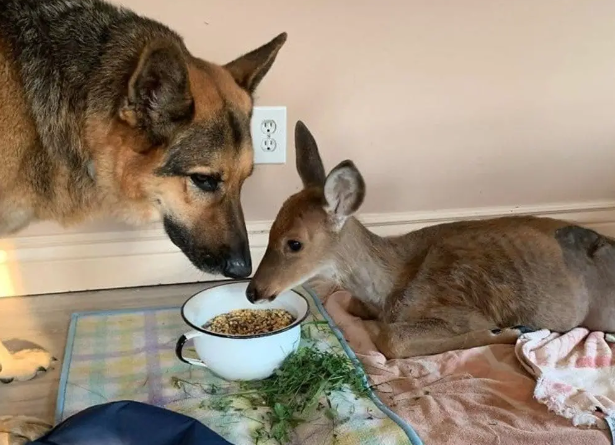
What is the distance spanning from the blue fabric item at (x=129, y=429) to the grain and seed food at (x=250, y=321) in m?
0.32

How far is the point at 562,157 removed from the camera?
255cm

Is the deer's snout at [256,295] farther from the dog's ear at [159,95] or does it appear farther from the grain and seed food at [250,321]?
the dog's ear at [159,95]

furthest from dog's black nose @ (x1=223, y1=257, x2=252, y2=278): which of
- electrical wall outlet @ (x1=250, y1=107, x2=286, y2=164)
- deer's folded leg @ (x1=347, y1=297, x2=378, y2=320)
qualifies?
electrical wall outlet @ (x1=250, y1=107, x2=286, y2=164)

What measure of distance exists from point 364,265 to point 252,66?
67cm

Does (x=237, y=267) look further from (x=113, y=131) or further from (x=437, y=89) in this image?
(x=437, y=89)

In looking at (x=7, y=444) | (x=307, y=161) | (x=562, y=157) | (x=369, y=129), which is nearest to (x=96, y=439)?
(x=7, y=444)

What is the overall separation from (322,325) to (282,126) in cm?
72

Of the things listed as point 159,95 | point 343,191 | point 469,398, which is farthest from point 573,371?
point 159,95

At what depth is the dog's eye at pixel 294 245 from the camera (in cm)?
184

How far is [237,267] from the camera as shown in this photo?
5.12 feet

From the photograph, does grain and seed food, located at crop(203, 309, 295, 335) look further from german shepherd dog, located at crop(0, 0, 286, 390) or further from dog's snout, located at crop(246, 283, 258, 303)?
german shepherd dog, located at crop(0, 0, 286, 390)

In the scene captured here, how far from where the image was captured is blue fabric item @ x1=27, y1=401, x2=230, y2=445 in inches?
50.5

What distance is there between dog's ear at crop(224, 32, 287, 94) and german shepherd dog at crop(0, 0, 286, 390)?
41mm

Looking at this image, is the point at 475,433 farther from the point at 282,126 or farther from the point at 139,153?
the point at 282,126
